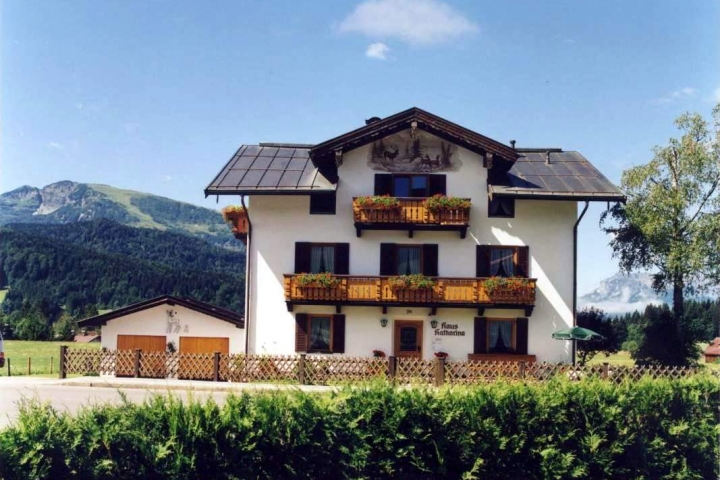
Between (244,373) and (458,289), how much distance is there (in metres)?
8.65

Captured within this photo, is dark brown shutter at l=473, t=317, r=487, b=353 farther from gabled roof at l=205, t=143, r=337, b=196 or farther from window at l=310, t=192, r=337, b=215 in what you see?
gabled roof at l=205, t=143, r=337, b=196

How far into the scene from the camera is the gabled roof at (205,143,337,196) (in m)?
26.8

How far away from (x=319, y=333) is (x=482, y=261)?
23.4 feet

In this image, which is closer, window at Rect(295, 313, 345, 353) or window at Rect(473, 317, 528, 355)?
window at Rect(473, 317, 528, 355)

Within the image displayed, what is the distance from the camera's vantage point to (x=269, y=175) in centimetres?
2780

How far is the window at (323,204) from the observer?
2753 centimetres

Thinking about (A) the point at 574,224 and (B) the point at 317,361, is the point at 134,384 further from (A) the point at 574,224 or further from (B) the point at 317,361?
(A) the point at 574,224

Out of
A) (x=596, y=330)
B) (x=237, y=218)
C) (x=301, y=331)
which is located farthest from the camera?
(x=596, y=330)

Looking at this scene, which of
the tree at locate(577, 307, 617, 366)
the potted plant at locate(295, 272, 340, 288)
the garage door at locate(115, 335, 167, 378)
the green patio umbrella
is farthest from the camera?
the tree at locate(577, 307, 617, 366)

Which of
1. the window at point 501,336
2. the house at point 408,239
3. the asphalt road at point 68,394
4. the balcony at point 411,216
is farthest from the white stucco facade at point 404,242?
the asphalt road at point 68,394

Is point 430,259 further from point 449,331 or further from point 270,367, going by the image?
point 270,367

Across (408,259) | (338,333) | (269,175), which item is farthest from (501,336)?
(269,175)

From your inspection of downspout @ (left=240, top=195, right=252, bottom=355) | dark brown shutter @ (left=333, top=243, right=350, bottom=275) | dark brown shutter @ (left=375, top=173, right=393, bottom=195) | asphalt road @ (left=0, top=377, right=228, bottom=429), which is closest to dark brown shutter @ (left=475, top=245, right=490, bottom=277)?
dark brown shutter @ (left=375, top=173, right=393, bottom=195)

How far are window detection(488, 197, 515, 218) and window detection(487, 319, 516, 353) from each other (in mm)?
4295
